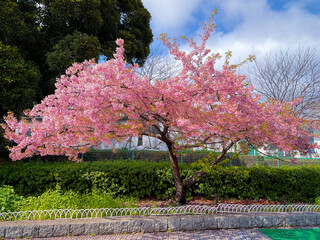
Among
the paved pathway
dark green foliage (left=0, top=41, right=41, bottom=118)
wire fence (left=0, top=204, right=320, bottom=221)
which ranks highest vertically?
dark green foliage (left=0, top=41, right=41, bottom=118)

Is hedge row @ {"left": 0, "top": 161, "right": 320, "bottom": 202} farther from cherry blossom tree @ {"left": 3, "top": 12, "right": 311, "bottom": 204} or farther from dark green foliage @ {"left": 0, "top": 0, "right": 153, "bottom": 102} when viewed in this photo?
dark green foliage @ {"left": 0, "top": 0, "right": 153, "bottom": 102}

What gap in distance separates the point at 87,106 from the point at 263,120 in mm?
3220

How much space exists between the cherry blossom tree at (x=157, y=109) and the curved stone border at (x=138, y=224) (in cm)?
141

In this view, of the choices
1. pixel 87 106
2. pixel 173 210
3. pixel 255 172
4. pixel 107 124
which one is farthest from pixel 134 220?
pixel 255 172

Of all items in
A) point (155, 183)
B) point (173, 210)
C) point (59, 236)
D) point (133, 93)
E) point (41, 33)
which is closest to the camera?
point (133, 93)

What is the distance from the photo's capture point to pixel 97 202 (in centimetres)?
574

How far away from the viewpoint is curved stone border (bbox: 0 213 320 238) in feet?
15.5

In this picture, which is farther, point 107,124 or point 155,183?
point 155,183

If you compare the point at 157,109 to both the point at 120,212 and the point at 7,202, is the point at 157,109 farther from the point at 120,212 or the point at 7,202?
the point at 7,202

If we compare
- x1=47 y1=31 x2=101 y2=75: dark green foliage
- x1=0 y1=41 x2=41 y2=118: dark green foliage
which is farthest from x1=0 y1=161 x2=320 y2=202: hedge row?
x1=47 y1=31 x2=101 y2=75: dark green foliage

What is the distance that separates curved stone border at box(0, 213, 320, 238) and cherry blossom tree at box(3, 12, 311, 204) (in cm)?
141

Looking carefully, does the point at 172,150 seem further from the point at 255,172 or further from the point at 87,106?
the point at 255,172

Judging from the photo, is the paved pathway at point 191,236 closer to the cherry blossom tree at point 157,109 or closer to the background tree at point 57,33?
the cherry blossom tree at point 157,109

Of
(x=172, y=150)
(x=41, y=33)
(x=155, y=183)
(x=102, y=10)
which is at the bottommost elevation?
(x=155, y=183)
